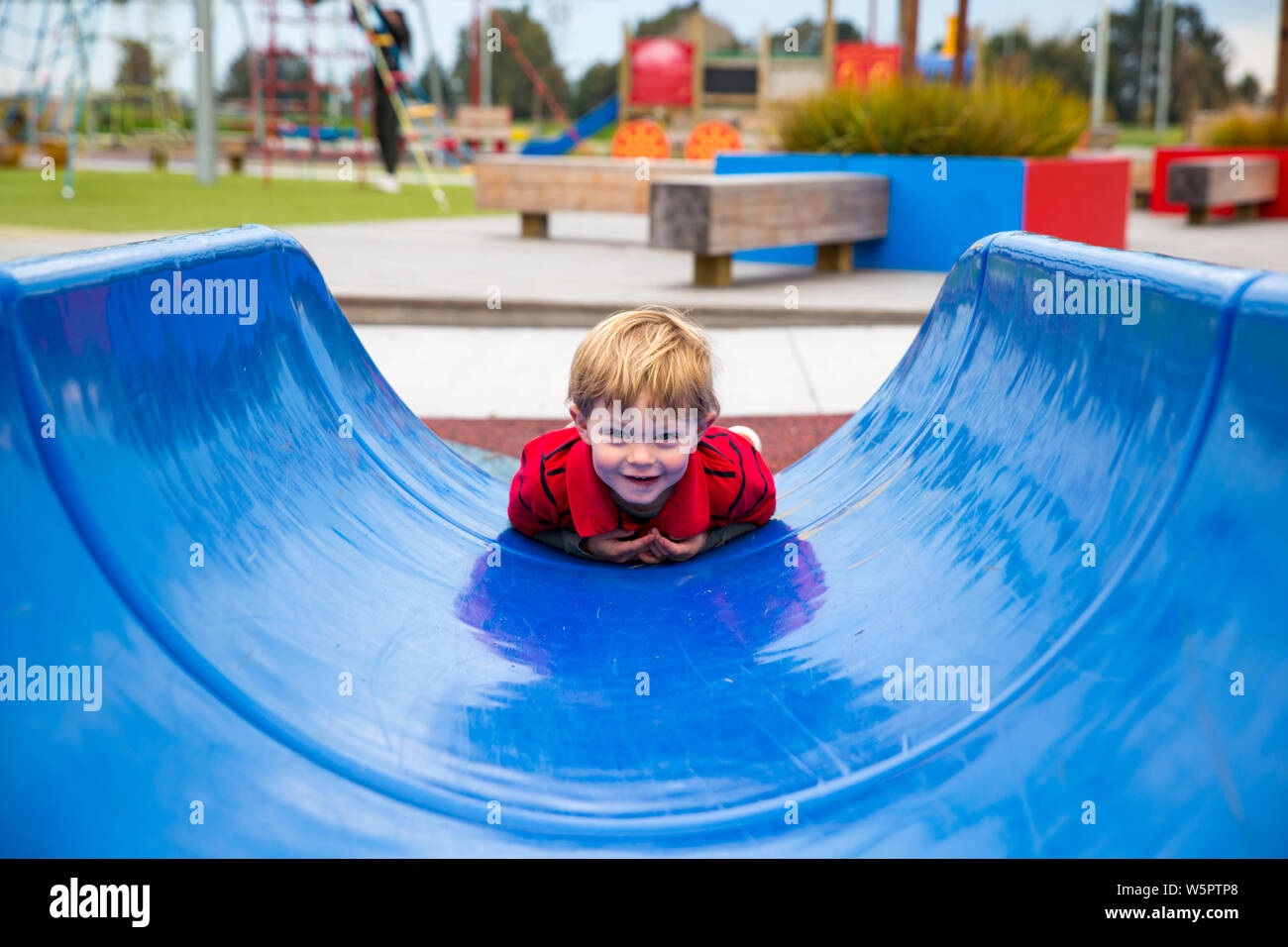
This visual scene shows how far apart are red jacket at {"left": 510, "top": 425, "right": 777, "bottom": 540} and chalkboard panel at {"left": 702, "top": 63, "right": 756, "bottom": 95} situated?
2882cm

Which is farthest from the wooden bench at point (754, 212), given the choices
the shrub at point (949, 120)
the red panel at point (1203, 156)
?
the red panel at point (1203, 156)

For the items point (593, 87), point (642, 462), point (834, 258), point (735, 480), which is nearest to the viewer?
point (642, 462)

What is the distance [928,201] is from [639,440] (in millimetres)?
7400

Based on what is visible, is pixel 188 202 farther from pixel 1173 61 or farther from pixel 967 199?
pixel 1173 61

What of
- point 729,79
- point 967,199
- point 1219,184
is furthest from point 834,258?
point 729,79

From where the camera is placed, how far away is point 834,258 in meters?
9.84

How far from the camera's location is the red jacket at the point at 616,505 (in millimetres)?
2871

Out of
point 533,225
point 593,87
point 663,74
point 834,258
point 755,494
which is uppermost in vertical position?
point 593,87

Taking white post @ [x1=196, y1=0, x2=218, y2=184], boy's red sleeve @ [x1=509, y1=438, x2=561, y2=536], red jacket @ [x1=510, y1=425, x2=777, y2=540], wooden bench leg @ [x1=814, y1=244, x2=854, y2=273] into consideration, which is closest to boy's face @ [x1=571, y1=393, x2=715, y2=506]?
red jacket @ [x1=510, y1=425, x2=777, y2=540]

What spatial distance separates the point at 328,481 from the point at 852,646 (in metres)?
1.26
